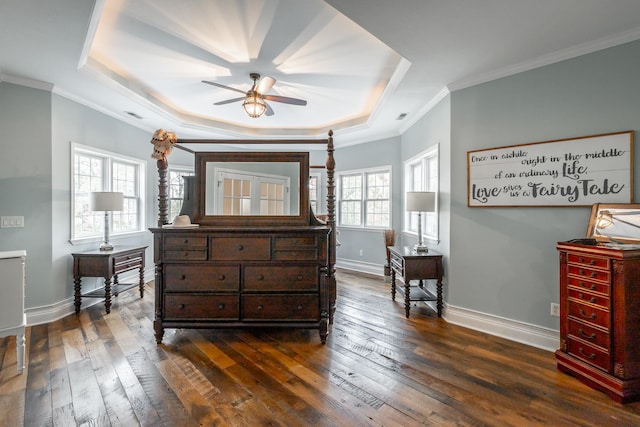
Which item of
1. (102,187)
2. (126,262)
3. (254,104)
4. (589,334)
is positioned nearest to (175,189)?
(102,187)

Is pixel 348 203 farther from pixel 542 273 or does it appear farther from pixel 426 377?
pixel 426 377

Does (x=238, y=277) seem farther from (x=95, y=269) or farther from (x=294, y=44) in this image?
(x=294, y=44)

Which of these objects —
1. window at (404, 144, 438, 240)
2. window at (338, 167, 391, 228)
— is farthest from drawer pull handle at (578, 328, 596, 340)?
window at (338, 167, 391, 228)

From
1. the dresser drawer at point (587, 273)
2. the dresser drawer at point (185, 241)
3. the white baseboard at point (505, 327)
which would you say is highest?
the dresser drawer at point (185, 241)

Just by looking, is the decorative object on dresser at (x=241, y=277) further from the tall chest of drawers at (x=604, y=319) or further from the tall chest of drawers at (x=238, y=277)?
the tall chest of drawers at (x=604, y=319)

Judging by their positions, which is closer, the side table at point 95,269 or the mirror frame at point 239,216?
the mirror frame at point 239,216

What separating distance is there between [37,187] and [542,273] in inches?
209

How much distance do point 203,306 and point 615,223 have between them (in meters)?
3.48

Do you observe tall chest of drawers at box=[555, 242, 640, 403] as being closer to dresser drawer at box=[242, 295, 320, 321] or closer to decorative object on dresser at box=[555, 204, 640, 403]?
decorative object on dresser at box=[555, 204, 640, 403]

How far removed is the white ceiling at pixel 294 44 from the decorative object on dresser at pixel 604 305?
1.52 meters

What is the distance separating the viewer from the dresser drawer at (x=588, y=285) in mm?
1954

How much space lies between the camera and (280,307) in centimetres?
258

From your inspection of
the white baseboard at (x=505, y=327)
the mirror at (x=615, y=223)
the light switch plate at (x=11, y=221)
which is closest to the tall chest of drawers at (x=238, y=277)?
the white baseboard at (x=505, y=327)

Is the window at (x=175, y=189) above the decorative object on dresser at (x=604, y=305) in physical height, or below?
above
